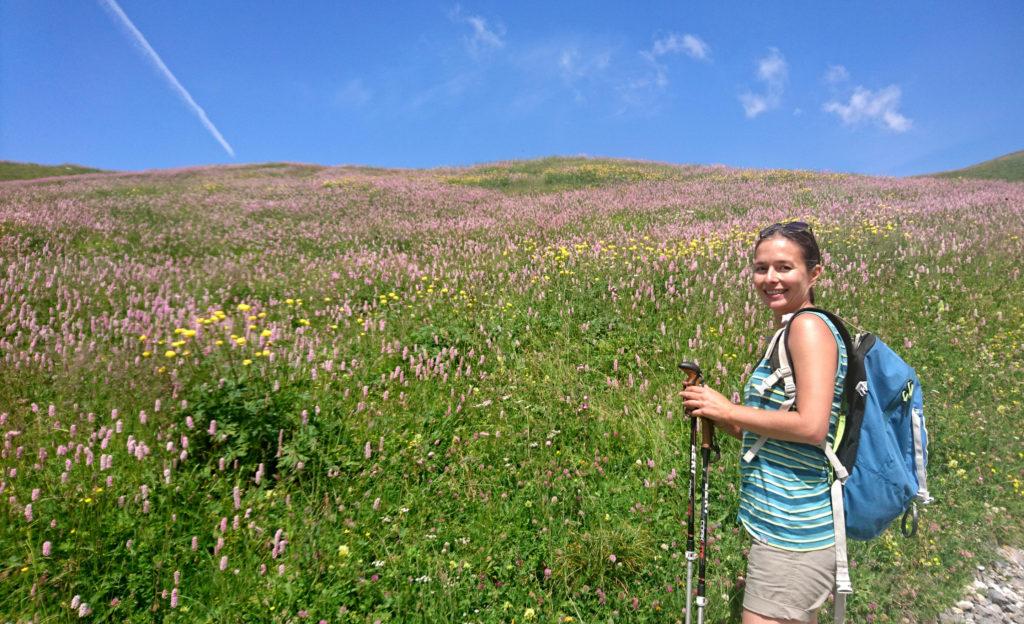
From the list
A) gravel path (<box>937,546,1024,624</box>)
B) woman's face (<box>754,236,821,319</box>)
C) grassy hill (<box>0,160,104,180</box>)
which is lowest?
gravel path (<box>937,546,1024,624</box>)

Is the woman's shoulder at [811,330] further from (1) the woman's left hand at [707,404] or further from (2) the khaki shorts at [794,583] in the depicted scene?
(2) the khaki shorts at [794,583]

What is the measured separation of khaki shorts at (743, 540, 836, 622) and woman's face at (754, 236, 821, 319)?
1.13 meters

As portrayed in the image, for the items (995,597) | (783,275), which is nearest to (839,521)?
(783,275)

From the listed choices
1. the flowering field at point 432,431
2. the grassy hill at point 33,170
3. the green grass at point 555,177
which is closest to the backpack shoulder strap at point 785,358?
the flowering field at point 432,431

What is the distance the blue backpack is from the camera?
6.78ft

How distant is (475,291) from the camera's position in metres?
7.82

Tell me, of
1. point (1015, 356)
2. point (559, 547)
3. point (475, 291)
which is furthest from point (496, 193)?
point (559, 547)

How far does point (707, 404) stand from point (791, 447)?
425mm

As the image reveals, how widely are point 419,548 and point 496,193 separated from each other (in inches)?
838

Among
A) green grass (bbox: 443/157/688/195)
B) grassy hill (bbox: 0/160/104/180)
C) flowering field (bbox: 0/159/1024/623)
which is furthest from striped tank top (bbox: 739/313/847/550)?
grassy hill (bbox: 0/160/104/180)

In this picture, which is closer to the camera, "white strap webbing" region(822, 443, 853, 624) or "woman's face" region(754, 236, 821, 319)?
"white strap webbing" region(822, 443, 853, 624)

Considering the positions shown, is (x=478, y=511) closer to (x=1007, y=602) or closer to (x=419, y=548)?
(x=419, y=548)

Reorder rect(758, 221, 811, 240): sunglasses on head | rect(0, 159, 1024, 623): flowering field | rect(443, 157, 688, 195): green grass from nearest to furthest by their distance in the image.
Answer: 1. rect(758, 221, 811, 240): sunglasses on head
2. rect(0, 159, 1024, 623): flowering field
3. rect(443, 157, 688, 195): green grass

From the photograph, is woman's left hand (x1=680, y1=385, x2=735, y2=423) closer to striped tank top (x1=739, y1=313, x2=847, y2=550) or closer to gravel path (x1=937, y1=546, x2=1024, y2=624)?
striped tank top (x1=739, y1=313, x2=847, y2=550)
